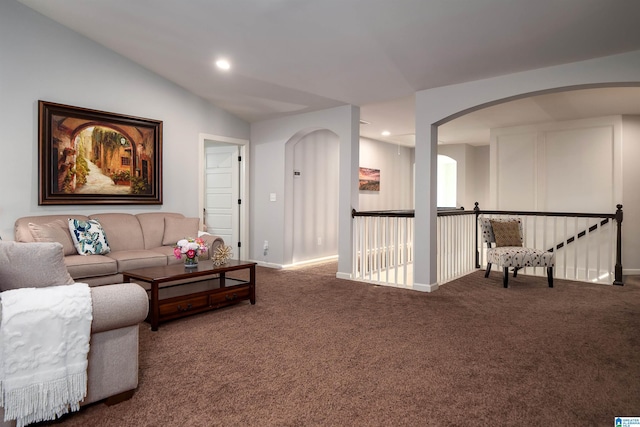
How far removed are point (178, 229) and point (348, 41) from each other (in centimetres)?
316

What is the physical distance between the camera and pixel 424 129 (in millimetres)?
4812

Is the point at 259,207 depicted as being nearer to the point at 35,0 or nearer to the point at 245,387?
the point at 35,0

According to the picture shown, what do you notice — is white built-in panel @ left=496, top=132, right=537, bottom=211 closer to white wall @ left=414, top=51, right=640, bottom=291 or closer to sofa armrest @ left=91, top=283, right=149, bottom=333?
white wall @ left=414, top=51, right=640, bottom=291

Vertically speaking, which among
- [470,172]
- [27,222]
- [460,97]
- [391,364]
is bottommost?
[391,364]

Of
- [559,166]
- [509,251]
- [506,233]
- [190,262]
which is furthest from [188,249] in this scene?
[559,166]

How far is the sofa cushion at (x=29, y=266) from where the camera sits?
1906 millimetres

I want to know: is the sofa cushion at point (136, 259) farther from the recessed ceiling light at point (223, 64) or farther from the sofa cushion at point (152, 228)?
the recessed ceiling light at point (223, 64)

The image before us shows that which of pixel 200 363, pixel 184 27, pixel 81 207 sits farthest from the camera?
pixel 81 207

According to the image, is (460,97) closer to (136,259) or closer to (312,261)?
(312,261)

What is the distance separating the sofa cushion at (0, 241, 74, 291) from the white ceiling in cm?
261

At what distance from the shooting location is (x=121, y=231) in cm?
489

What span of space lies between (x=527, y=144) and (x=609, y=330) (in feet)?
14.4

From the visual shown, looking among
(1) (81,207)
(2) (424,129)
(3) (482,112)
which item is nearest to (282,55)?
(2) (424,129)

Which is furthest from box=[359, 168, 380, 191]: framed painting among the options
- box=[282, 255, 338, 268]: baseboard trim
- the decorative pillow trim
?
the decorative pillow trim
